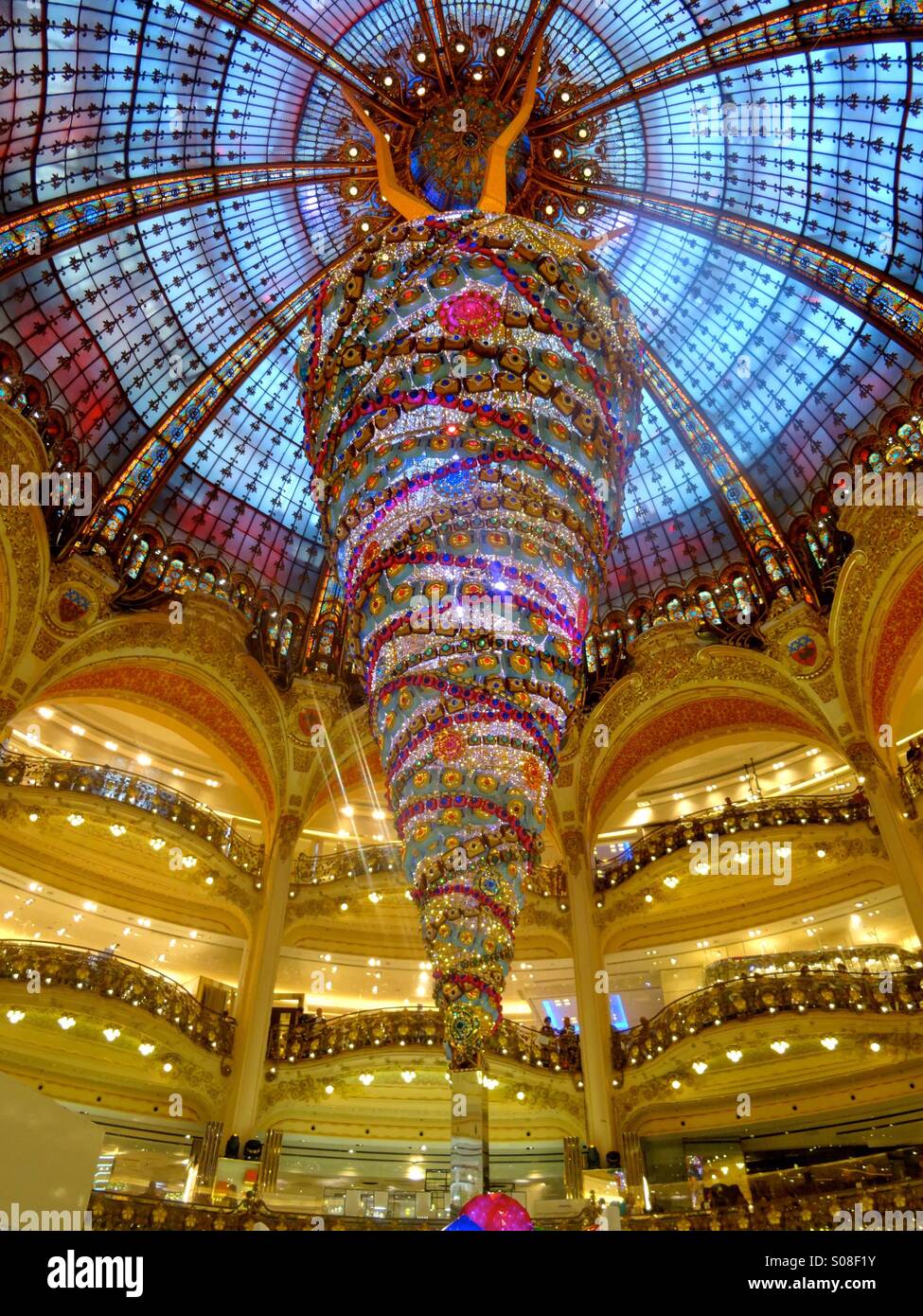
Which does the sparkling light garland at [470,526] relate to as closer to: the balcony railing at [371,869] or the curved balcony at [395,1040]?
the curved balcony at [395,1040]

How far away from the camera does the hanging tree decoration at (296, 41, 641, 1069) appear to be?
6.89 meters

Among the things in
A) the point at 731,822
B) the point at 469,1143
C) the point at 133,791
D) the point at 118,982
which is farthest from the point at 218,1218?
the point at 731,822

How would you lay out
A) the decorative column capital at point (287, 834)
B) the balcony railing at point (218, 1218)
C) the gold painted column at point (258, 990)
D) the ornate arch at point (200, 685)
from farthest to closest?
the decorative column capital at point (287, 834), the ornate arch at point (200, 685), the gold painted column at point (258, 990), the balcony railing at point (218, 1218)

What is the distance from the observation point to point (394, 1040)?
1706 centimetres

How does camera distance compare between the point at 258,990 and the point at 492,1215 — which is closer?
the point at 492,1215

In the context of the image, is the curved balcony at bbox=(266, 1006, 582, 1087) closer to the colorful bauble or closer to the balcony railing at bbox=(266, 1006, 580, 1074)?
the balcony railing at bbox=(266, 1006, 580, 1074)

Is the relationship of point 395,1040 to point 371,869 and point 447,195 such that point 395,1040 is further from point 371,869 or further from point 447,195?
point 447,195

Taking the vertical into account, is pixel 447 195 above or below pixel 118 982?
above

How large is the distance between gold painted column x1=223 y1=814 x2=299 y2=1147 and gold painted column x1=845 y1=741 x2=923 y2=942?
40.3ft

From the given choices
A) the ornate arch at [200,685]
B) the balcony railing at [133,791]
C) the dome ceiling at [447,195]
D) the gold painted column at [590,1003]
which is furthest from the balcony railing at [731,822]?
the balcony railing at [133,791]

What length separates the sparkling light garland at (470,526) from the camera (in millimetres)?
6895

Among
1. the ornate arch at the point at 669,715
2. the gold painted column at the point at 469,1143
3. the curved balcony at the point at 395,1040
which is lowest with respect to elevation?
the gold painted column at the point at 469,1143

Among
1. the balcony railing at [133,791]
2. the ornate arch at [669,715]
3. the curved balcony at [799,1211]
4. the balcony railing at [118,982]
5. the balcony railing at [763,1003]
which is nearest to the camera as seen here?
the curved balcony at [799,1211]

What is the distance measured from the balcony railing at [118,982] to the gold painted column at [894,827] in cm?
1330
